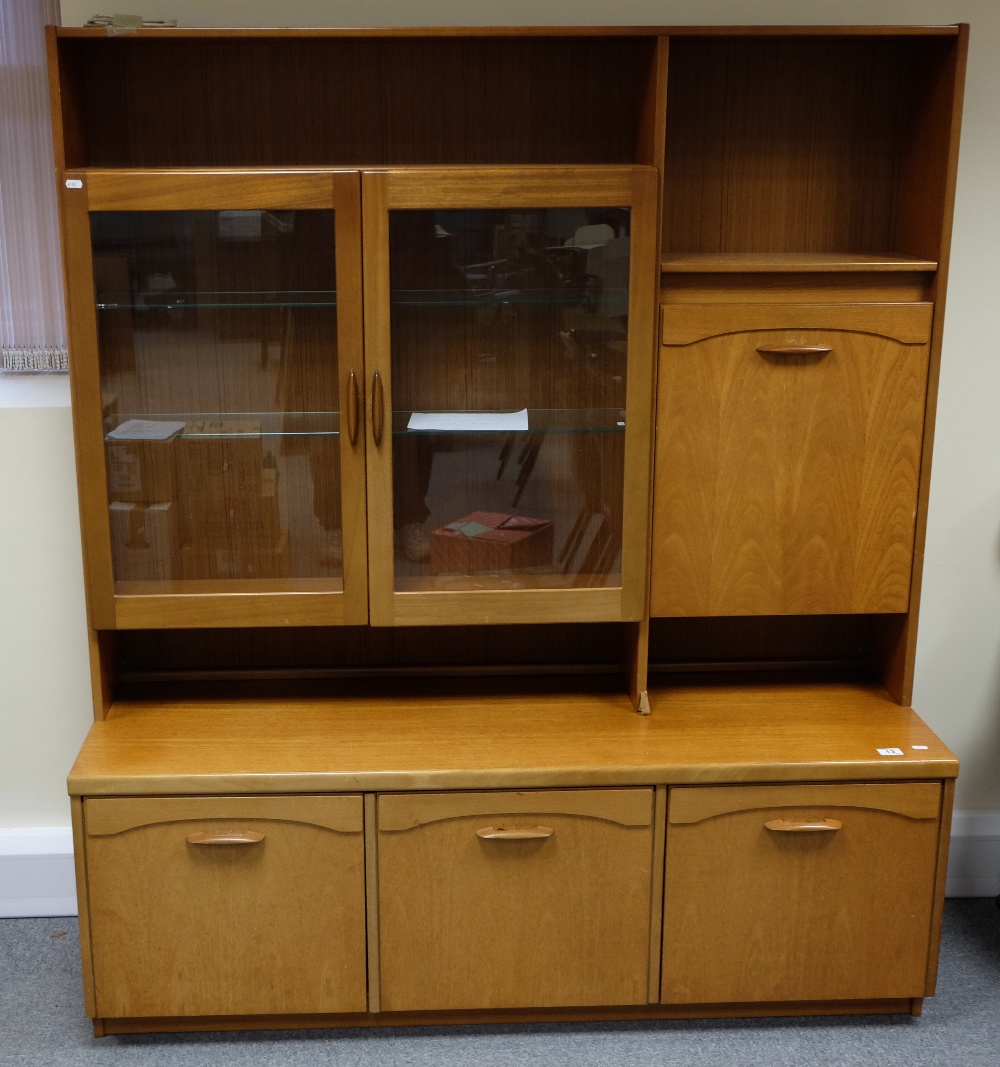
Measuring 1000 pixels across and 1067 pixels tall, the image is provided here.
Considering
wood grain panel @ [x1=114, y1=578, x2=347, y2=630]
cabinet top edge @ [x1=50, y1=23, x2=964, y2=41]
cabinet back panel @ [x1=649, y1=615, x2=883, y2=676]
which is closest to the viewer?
cabinet top edge @ [x1=50, y1=23, x2=964, y2=41]

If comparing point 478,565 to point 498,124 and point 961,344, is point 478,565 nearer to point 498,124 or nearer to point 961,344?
point 498,124

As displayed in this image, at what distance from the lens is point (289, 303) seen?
7.02 ft

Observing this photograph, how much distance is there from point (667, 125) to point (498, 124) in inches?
12.9

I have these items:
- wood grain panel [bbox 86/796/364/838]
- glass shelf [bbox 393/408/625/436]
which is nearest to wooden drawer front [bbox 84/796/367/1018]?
wood grain panel [bbox 86/796/364/838]

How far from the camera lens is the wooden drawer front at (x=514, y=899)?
2113mm

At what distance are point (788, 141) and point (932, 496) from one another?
2.71 ft

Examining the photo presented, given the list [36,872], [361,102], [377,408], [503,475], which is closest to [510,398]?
[503,475]

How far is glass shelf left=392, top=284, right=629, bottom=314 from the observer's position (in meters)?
2.11

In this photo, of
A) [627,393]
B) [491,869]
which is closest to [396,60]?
[627,393]

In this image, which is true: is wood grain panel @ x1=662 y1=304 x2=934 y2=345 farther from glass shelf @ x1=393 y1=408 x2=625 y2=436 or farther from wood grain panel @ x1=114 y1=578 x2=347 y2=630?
wood grain panel @ x1=114 y1=578 x2=347 y2=630

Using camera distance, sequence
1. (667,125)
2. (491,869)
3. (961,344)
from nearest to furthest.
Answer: (491,869) < (667,125) < (961,344)

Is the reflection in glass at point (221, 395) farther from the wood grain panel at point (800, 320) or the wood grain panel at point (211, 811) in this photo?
the wood grain panel at point (800, 320)

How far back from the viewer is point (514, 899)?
214 cm

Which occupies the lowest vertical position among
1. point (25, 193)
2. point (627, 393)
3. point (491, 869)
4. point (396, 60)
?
point (491, 869)
